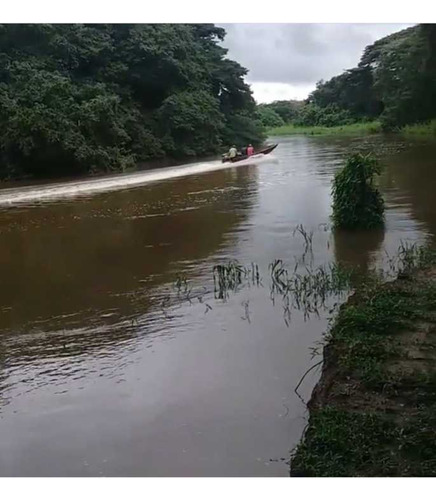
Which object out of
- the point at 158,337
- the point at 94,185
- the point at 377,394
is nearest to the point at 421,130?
the point at 94,185

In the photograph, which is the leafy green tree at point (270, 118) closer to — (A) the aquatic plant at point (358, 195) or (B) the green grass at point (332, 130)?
(B) the green grass at point (332, 130)

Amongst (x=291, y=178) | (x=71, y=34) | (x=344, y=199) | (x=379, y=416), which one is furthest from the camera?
(x=71, y=34)

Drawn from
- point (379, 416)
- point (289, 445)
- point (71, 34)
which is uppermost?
point (71, 34)

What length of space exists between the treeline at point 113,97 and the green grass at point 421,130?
6.75m

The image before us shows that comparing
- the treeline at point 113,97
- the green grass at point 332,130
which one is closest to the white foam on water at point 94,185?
the treeline at point 113,97

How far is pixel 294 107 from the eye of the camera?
142ft

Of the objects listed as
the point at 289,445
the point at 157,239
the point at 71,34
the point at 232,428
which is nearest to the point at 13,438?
the point at 232,428

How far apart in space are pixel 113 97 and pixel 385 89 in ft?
43.8

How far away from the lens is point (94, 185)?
1603 cm

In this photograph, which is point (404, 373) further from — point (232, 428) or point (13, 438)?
point (13, 438)

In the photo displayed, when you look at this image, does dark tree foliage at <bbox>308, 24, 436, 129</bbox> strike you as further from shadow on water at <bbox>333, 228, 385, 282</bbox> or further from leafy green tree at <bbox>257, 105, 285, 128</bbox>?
shadow on water at <bbox>333, 228, 385, 282</bbox>

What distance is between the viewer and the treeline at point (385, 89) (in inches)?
901

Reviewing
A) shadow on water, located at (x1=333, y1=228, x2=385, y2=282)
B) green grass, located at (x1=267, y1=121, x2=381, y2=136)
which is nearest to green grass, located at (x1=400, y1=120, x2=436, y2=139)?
green grass, located at (x1=267, y1=121, x2=381, y2=136)

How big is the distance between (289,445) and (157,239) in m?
5.93
